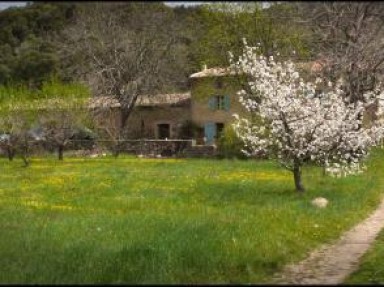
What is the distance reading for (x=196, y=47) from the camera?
53500 mm

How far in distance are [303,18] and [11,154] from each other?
3225cm

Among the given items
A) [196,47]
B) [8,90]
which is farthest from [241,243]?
[196,47]

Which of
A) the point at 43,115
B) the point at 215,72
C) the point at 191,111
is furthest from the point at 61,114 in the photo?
the point at 191,111

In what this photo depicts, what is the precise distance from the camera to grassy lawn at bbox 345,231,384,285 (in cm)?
920

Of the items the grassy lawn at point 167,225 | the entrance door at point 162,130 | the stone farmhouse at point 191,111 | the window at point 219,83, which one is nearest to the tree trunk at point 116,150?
the stone farmhouse at point 191,111

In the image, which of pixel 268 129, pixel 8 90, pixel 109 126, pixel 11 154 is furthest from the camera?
pixel 109 126

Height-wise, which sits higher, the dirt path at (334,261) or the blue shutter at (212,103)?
the blue shutter at (212,103)

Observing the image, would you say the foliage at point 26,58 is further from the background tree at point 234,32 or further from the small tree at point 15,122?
the small tree at point 15,122

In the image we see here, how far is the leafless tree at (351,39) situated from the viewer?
9.60 m

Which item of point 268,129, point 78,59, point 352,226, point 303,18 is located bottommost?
→ point 352,226

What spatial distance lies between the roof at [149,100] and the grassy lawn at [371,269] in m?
38.5

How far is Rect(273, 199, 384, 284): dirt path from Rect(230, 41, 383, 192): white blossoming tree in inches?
207

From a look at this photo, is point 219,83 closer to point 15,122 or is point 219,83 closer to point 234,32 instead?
point 234,32

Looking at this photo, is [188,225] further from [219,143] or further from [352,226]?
[219,143]
